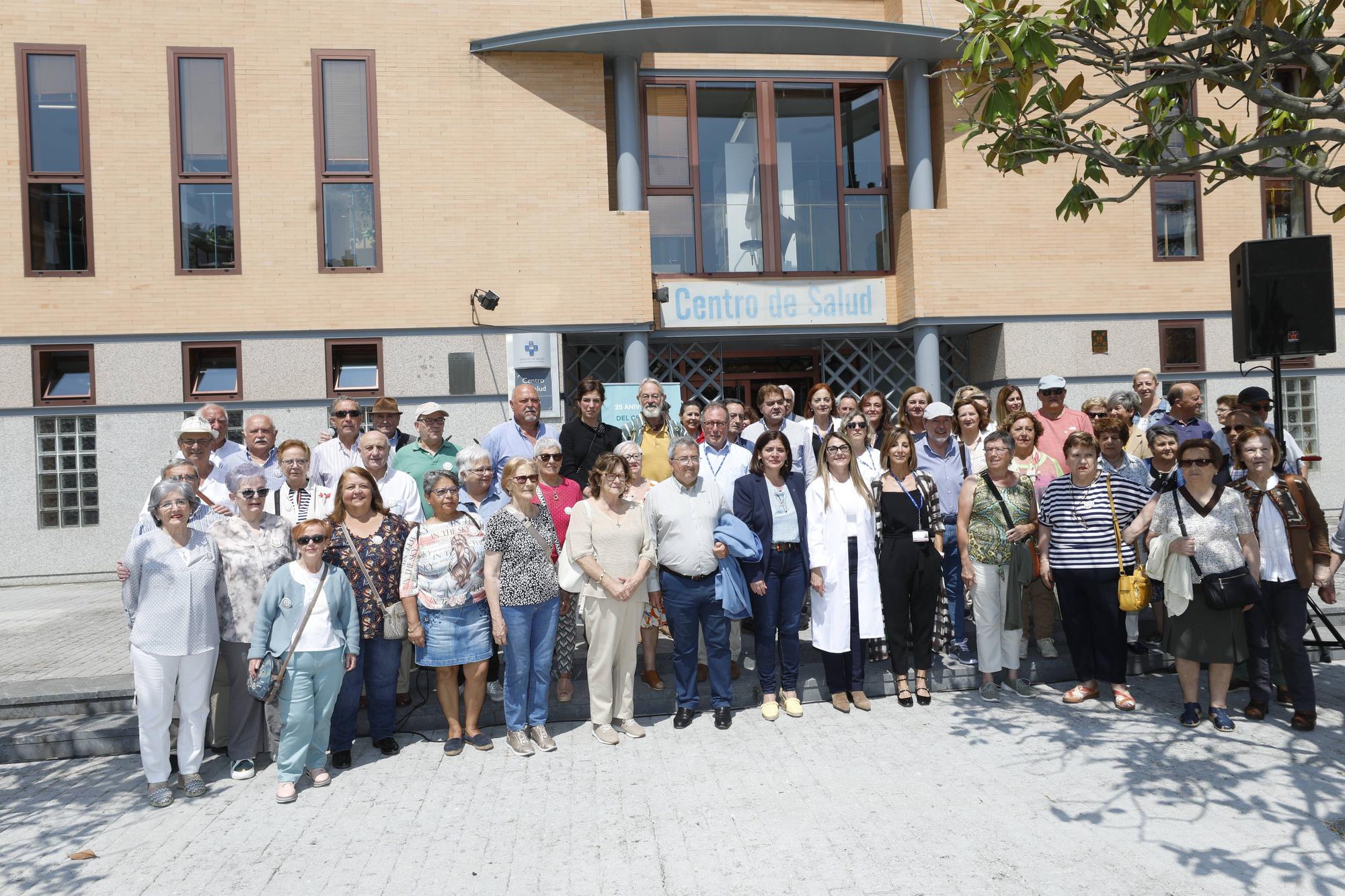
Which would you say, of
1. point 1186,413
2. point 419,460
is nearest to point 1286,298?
point 1186,413

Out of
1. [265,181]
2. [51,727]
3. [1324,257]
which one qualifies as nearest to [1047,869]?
[51,727]

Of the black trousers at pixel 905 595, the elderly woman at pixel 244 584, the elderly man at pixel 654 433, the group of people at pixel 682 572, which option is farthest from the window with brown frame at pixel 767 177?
the elderly woman at pixel 244 584

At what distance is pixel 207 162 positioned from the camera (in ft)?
39.2

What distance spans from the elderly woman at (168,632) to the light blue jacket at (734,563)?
2.99 metres

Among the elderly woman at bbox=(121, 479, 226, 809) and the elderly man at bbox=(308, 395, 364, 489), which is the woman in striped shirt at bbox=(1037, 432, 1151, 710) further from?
the elderly woman at bbox=(121, 479, 226, 809)

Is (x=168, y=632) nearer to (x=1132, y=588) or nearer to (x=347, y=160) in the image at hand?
(x=1132, y=588)

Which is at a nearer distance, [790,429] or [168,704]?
[168,704]

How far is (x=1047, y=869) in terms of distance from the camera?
12.1 feet

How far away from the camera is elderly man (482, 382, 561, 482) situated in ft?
21.4

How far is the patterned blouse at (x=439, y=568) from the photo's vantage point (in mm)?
5246

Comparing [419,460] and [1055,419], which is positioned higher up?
[1055,419]

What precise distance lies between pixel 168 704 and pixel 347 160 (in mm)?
9228

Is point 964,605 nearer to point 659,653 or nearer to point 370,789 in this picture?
point 659,653

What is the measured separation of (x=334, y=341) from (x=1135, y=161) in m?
10.0
